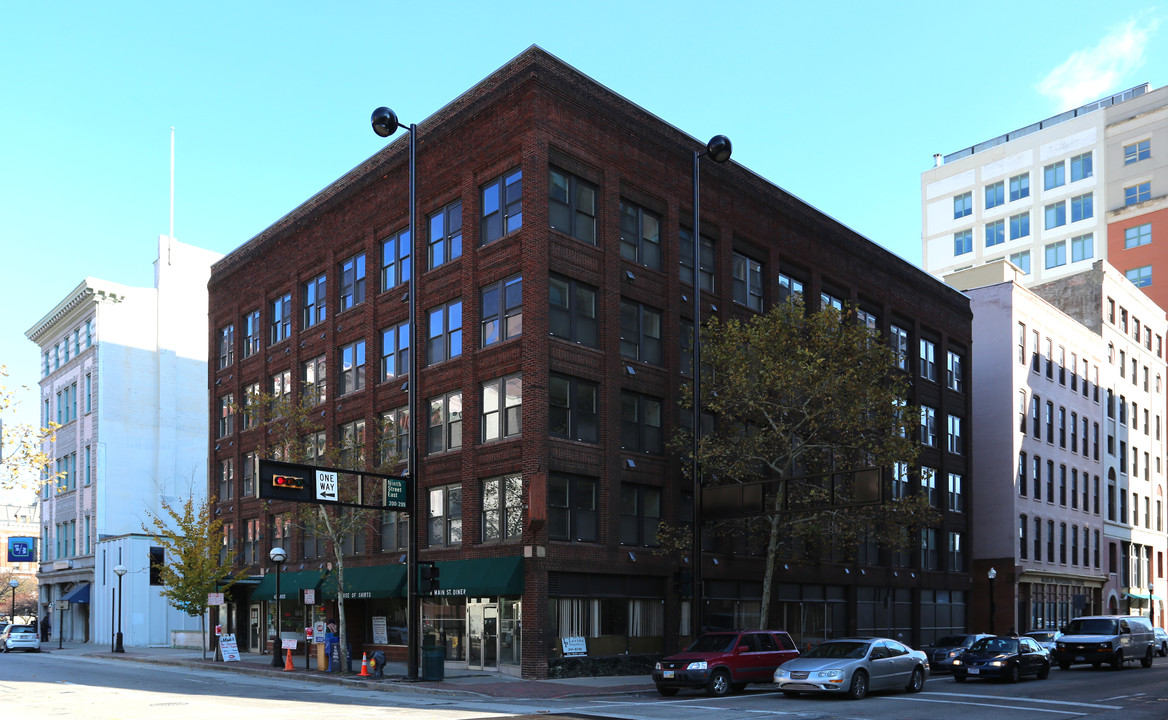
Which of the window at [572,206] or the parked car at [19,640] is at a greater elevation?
the window at [572,206]

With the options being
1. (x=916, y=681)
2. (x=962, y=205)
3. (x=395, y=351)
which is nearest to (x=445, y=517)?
(x=395, y=351)

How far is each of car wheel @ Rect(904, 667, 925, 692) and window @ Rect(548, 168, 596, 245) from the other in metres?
16.6

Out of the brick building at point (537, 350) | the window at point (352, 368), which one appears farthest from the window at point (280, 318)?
the window at point (352, 368)

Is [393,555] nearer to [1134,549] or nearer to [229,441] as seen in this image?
[229,441]

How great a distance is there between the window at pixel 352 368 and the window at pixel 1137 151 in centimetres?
7721

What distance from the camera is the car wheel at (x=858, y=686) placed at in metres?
25.9

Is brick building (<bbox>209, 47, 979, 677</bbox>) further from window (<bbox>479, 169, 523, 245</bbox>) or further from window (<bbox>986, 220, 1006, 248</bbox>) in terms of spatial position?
window (<bbox>986, 220, 1006, 248</bbox>)

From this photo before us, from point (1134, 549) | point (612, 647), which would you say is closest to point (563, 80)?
point (612, 647)

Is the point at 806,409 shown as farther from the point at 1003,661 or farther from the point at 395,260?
the point at 395,260

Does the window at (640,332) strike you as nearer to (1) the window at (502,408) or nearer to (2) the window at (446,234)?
(1) the window at (502,408)

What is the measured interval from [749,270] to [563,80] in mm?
12527

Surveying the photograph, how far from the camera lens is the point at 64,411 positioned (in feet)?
250

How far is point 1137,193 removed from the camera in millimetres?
93000

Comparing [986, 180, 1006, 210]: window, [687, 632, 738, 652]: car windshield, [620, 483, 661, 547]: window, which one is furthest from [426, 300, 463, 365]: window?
[986, 180, 1006, 210]: window
